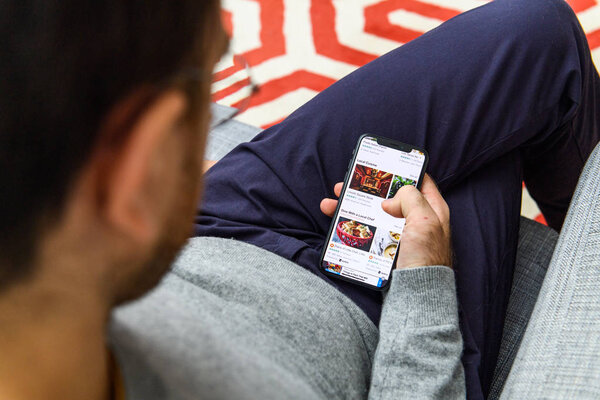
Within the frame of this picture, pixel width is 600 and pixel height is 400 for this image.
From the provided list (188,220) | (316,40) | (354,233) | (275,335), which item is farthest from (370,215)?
(316,40)

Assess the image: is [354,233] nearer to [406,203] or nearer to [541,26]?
[406,203]

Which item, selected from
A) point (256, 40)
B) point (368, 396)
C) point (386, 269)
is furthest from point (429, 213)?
point (256, 40)

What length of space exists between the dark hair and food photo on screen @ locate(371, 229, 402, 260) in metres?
0.51

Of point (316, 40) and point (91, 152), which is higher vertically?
point (91, 152)

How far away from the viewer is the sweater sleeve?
608 mm

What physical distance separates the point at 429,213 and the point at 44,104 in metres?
0.52

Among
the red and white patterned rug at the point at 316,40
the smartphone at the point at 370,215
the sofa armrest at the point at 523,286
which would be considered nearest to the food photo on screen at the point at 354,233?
the smartphone at the point at 370,215

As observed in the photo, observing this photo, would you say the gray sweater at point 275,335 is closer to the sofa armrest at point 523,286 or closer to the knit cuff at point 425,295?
the knit cuff at point 425,295

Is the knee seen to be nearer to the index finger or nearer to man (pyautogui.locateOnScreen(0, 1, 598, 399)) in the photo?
man (pyautogui.locateOnScreen(0, 1, 598, 399))

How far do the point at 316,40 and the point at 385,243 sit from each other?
741 millimetres

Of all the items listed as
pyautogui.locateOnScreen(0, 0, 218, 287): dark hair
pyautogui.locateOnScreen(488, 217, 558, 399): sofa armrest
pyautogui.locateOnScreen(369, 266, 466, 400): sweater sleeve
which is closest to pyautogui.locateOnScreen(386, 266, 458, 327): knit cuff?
pyautogui.locateOnScreen(369, 266, 466, 400): sweater sleeve

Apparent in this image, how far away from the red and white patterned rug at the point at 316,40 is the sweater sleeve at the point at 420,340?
28.9 inches

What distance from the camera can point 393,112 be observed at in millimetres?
742

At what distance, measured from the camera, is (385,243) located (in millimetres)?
766
